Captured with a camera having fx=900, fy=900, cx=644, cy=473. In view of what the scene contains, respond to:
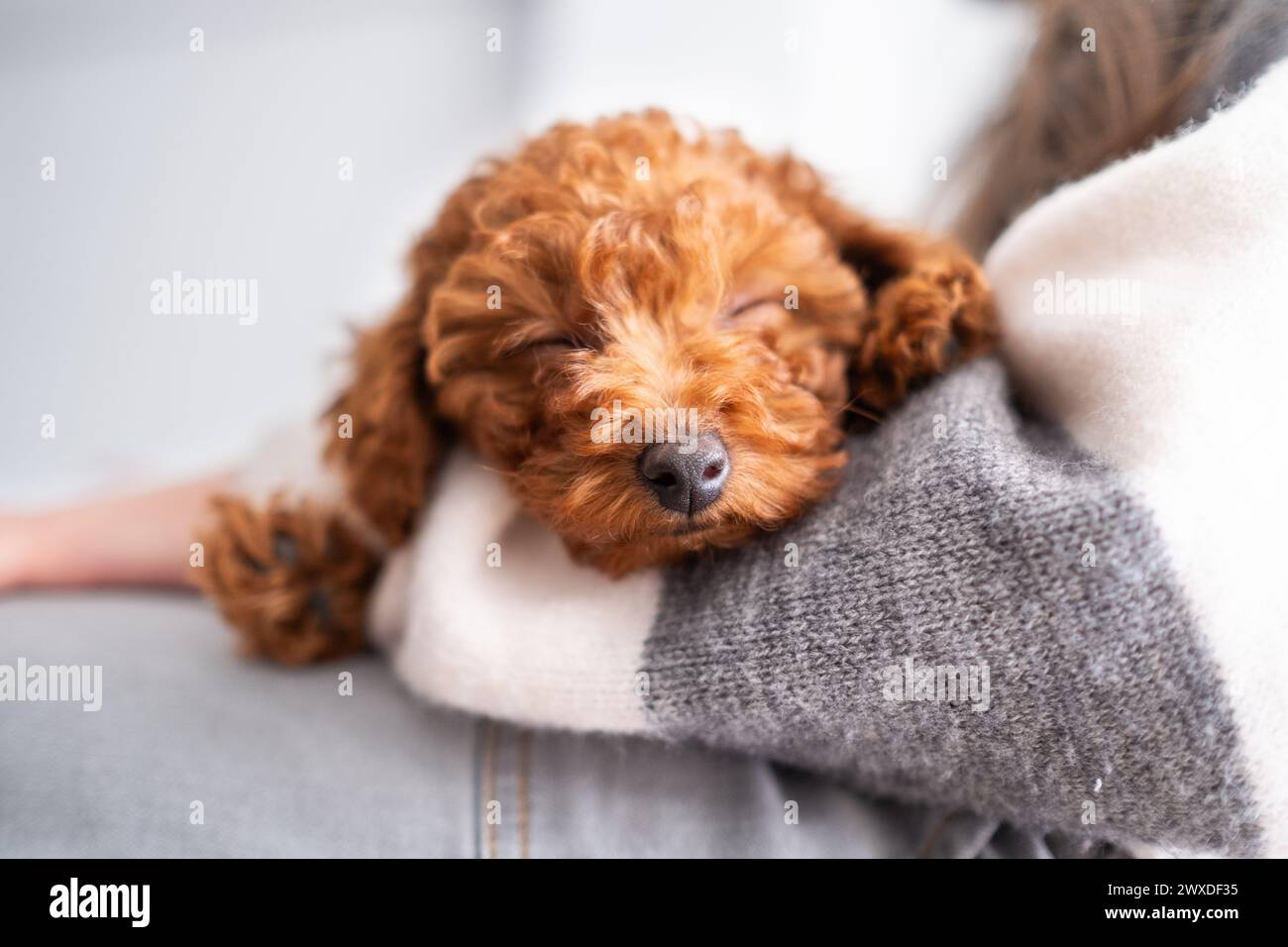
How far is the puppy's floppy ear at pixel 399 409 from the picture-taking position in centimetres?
209

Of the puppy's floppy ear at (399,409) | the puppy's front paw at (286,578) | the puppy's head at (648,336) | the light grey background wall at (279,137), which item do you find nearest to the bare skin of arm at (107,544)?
the puppy's front paw at (286,578)

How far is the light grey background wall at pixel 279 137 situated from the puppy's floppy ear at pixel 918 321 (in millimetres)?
1985

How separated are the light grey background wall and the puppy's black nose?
277cm

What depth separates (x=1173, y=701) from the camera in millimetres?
1303

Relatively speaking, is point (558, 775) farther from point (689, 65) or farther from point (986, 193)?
point (689, 65)

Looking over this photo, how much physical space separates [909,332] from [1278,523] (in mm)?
784

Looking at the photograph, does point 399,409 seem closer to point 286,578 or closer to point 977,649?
point 286,578

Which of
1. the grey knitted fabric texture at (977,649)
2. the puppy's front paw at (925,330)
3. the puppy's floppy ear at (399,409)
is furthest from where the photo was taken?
the puppy's floppy ear at (399,409)

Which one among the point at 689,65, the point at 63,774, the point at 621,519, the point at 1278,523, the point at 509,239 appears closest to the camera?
the point at 1278,523

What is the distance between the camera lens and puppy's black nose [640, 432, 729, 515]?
5.16ft

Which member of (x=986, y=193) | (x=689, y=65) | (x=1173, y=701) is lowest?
(x=1173, y=701)

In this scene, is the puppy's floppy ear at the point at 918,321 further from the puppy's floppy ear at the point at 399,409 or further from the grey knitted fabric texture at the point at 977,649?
the puppy's floppy ear at the point at 399,409
